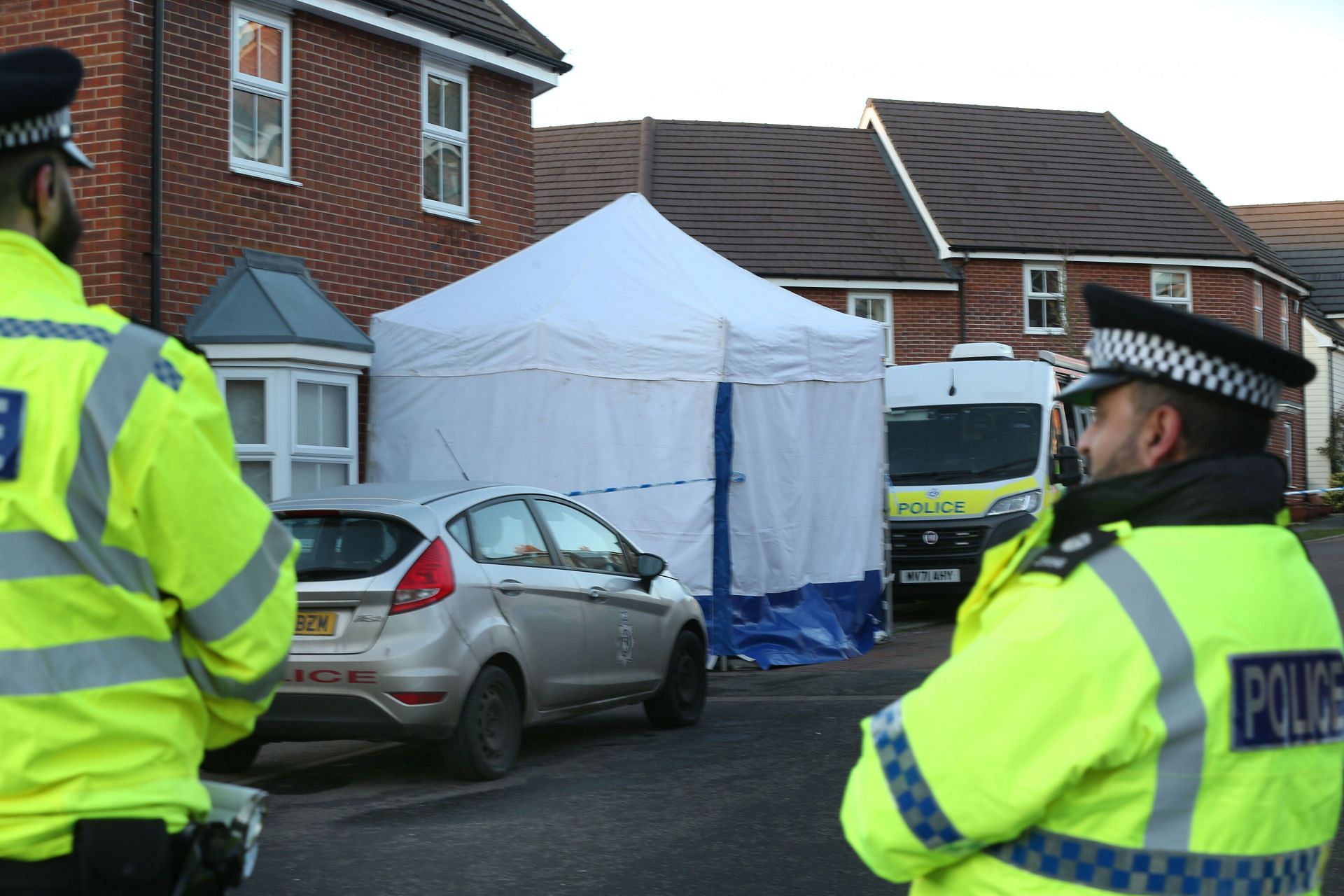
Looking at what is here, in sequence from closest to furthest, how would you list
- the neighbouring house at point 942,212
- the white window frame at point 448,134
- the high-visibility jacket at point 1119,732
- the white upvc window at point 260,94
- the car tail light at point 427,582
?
the high-visibility jacket at point 1119,732
the car tail light at point 427,582
the white upvc window at point 260,94
the white window frame at point 448,134
the neighbouring house at point 942,212

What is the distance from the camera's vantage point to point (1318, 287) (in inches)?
1946

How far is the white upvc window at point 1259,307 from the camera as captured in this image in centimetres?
3566

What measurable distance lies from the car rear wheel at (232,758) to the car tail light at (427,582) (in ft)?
4.17

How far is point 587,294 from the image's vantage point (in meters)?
13.0

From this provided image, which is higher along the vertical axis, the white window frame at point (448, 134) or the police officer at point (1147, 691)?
the white window frame at point (448, 134)

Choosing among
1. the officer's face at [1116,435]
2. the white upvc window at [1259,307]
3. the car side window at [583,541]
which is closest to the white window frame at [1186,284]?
the white upvc window at [1259,307]

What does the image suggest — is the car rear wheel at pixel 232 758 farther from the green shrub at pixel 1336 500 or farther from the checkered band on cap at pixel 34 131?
the green shrub at pixel 1336 500

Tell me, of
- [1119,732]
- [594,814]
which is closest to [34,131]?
[1119,732]

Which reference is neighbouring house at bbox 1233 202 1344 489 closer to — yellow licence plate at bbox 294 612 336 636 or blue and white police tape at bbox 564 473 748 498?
blue and white police tape at bbox 564 473 748 498

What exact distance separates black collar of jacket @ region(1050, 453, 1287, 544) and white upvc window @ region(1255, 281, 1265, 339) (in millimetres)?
35784

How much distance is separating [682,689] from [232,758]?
9.44ft

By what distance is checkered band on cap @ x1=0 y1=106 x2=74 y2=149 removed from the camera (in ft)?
7.15

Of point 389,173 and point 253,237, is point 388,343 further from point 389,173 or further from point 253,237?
point 389,173

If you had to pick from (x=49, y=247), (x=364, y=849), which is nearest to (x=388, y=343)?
(x=364, y=849)
